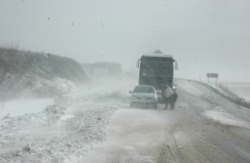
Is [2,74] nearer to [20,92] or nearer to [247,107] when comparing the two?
[20,92]

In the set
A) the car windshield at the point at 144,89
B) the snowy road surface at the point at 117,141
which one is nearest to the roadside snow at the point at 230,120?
the snowy road surface at the point at 117,141

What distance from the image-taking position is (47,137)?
11281 millimetres

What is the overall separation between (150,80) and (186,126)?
1359cm

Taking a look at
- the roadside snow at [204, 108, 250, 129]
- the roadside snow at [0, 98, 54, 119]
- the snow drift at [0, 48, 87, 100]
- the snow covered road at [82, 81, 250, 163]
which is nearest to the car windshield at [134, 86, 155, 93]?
the roadside snow at [204, 108, 250, 129]

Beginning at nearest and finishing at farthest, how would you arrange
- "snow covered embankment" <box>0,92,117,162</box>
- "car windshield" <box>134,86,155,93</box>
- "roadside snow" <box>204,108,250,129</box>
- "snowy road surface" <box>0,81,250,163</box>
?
"snow covered embankment" <box>0,92,117,162</box>
"snowy road surface" <box>0,81,250,163</box>
"roadside snow" <box>204,108,250,129</box>
"car windshield" <box>134,86,155,93</box>

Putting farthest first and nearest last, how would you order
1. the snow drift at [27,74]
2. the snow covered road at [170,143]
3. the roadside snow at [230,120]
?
the snow drift at [27,74] < the roadside snow at [230,120] < the snow covered road at [170,143]

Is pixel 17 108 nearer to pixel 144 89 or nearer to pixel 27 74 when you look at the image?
pixel 144 89

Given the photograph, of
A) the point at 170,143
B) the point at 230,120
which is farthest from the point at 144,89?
the point at 170,143

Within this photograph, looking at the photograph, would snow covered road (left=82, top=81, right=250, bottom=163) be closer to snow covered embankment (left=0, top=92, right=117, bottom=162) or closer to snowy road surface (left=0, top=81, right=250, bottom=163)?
snowy road surface (left=0, top=81, right=250, bottom=163)

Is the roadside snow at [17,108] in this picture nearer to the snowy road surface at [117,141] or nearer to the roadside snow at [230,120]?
the snowy road surface at [117,141]

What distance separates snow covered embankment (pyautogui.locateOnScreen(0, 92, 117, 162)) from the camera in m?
7.86

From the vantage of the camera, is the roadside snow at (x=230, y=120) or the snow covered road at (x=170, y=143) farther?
the roadside snow at (x=230, y=120)

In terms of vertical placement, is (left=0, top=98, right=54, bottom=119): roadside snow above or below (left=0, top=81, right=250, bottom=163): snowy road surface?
below

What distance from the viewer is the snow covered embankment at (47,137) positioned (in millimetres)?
7859
